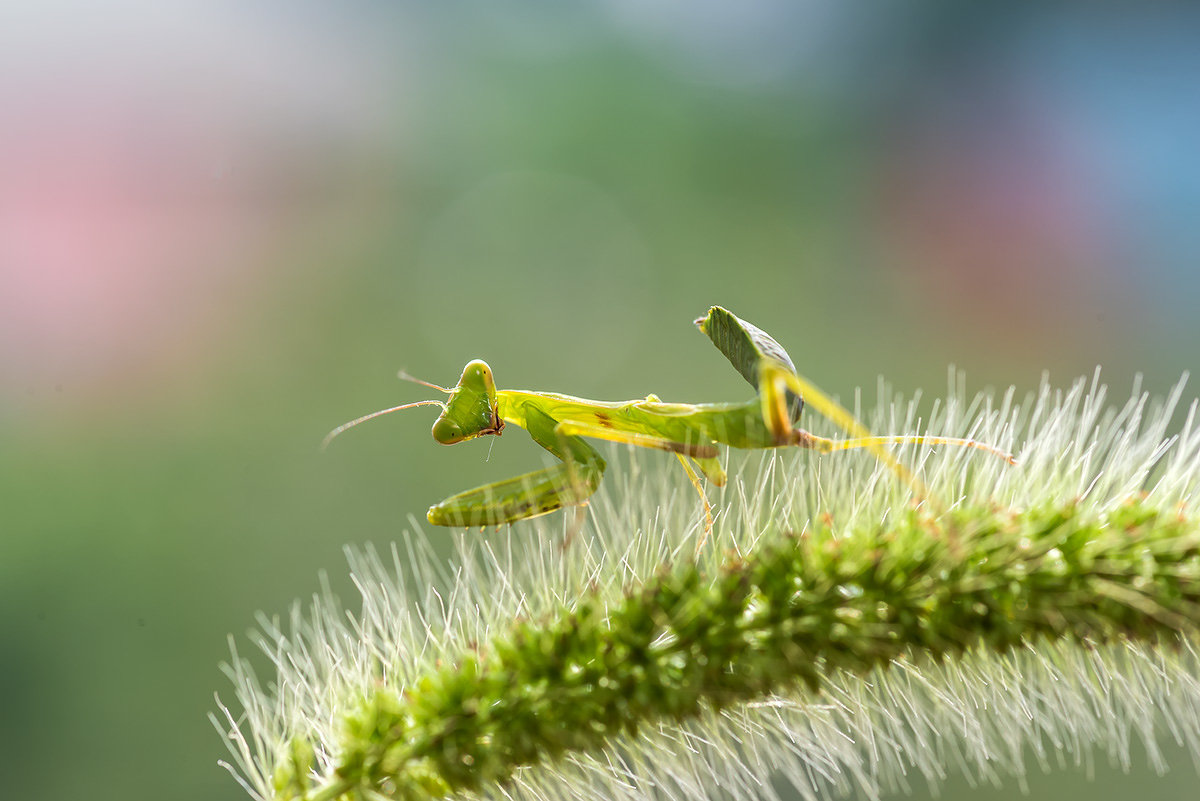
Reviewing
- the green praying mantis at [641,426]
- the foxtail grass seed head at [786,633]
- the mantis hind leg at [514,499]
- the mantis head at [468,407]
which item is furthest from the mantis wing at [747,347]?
the mantis head at [468,407]

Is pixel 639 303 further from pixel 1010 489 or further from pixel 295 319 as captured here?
pixel 1010 489

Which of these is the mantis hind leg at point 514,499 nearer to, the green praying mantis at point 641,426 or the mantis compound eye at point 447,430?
the green praying mantis at point 641,426

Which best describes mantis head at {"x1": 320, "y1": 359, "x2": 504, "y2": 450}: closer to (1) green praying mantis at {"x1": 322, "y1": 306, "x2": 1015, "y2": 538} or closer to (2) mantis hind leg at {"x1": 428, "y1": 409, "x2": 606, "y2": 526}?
(1) green praying mantis at {"x1": 322, "y1": 306, "x2": 1015, "y2": 538}

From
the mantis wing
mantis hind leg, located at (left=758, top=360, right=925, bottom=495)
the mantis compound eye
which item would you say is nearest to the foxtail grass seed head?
mantis hind leg, located at (left=758, top=360, right=925, bottom=495)

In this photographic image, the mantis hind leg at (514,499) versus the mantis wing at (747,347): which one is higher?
the mantis wing at (747,347)

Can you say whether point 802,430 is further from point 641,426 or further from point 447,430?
point 447,430

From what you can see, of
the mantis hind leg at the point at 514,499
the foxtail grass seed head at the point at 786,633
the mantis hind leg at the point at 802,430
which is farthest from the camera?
the mantis hind leg at the point at 514,499
